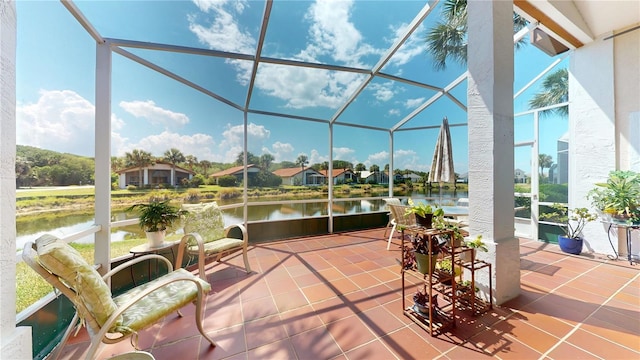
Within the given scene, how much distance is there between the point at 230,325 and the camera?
1.96 m

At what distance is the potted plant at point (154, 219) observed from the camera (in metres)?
2.71

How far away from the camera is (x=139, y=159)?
3246 millimetres

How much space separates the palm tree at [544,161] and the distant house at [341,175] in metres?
3.89

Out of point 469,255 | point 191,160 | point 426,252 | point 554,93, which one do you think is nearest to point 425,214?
point 426,252

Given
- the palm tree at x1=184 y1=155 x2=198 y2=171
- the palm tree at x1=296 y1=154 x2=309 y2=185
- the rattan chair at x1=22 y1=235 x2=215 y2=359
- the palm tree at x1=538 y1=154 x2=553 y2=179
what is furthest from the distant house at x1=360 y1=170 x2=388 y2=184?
the rattan chair at x1=22 y1=235 x2=215 y2=359

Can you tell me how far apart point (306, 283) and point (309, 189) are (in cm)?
271

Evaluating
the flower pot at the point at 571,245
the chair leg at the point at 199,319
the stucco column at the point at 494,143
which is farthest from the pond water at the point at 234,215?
the stucco column at the point at 494,143

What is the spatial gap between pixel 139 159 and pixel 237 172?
1.56 meters

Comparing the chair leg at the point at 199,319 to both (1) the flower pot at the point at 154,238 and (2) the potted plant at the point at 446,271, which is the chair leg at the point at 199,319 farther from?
(2) the potted plant at the point at 446,271

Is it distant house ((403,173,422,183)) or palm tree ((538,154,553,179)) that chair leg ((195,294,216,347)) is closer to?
distant house ((403,173,422,183))

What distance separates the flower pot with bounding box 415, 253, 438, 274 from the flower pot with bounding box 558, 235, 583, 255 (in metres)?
3.62

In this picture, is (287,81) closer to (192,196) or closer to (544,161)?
(192,196)

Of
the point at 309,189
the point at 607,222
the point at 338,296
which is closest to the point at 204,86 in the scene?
the point at 309,189

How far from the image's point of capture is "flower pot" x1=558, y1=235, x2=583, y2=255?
3535mm
